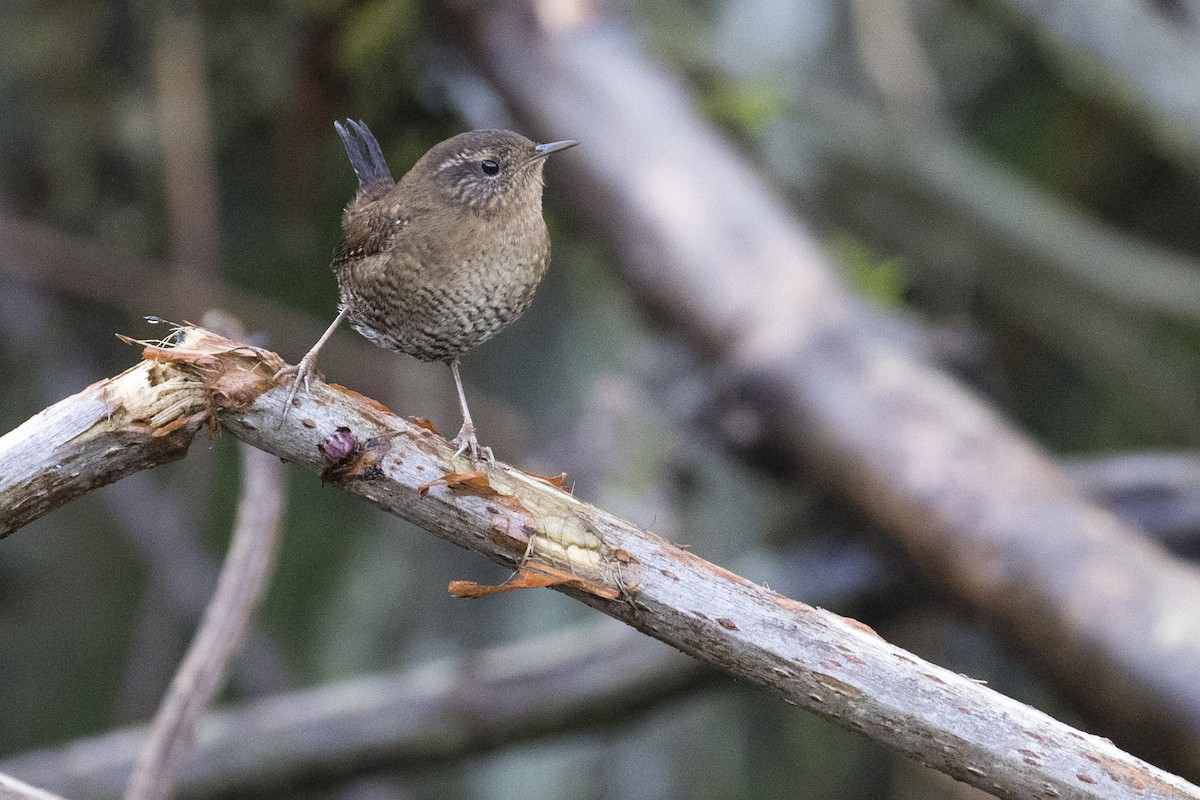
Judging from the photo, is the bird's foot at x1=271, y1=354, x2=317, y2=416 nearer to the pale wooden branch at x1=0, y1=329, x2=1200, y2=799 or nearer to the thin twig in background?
the pale wooden branch at x1=0, y1=329, x2=1200, y2=799

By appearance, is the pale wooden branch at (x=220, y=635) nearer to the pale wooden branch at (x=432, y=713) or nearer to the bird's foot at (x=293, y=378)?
the bird's foot at (x=293, y=378)

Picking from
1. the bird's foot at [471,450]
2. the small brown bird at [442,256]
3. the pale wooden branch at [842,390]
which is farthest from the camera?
the pale wooden branch at [842,390]

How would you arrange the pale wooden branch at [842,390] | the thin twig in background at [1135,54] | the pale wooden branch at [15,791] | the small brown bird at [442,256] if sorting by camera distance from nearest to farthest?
the pale wooden branch at [15,791], the small brown bird at [442,256], the pale wooden branch at [842,390], the thin twig in background at [1135,54]

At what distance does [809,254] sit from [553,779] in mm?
2813

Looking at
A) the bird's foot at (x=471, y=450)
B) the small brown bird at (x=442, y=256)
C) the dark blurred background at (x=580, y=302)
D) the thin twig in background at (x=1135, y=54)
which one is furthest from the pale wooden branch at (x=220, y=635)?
the thin twig in background at (x=1135, y=54)

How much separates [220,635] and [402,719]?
63.8 inches

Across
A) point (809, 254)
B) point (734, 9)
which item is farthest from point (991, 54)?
point (809, 254)

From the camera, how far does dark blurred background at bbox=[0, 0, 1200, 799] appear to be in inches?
143

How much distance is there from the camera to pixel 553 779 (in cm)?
513

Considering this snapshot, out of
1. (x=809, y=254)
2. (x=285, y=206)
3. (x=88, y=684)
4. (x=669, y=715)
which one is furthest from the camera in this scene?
(x=88, y=684)

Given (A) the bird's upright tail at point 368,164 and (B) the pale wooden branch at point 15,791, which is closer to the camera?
(B) the pale wooden branch at point 15,791

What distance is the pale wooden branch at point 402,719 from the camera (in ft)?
11.2

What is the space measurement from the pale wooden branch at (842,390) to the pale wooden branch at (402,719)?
911 mm

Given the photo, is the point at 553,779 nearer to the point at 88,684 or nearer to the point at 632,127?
the point at 88,684
